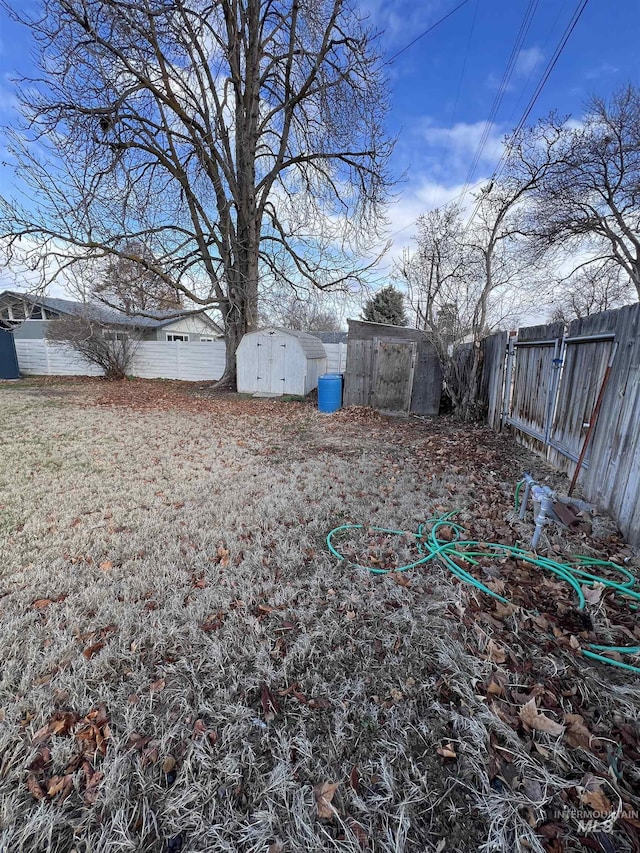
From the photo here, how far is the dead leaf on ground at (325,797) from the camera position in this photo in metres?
1.15

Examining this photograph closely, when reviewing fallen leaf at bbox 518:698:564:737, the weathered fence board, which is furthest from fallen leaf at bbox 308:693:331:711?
the weathered fence board

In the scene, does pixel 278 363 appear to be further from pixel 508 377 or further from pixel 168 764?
pixel 168 764

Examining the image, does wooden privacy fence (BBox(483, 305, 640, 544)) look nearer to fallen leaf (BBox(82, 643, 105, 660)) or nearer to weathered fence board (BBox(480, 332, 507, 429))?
weathered fence board (BBox(480, 332, 507, 429))

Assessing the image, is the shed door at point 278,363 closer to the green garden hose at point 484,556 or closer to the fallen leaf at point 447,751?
the green garden hose at point 484,556

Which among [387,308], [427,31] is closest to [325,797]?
[427,31]

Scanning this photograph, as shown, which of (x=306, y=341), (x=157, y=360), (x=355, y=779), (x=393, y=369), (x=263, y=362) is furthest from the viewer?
(x=157, y=360)

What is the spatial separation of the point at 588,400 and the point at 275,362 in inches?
333

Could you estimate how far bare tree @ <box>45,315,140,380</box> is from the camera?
40.5ft

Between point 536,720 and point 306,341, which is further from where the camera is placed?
point 306,341

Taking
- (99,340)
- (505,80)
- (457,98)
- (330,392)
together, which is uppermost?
(457,98)

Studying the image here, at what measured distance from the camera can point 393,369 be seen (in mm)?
8086

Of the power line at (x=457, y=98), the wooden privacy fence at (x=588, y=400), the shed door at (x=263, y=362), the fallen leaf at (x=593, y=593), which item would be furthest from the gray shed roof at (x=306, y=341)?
the fallen leaf at (x=593, y=593)

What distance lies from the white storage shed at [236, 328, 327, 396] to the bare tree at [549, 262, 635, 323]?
11.8 metres

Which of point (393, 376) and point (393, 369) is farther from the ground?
point (393, 369)
